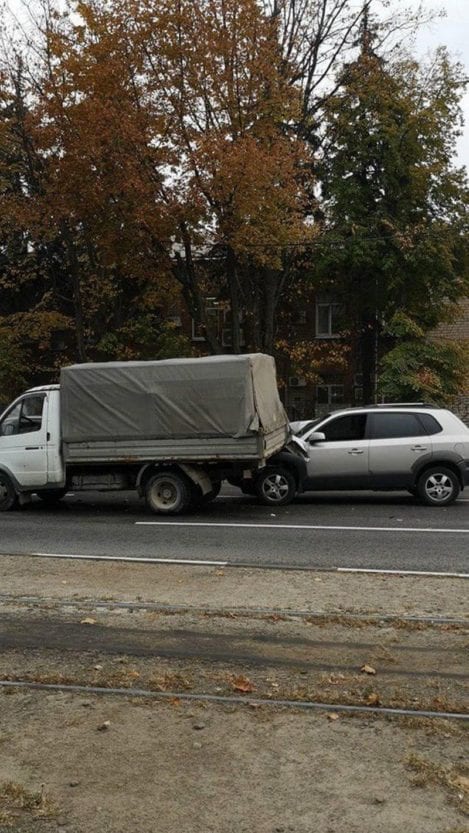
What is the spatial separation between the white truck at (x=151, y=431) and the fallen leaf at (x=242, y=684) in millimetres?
7360

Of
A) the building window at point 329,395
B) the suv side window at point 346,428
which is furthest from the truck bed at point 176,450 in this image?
the building window at point 329,395

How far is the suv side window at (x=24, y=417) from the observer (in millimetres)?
14031

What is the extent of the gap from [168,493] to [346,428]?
354cm

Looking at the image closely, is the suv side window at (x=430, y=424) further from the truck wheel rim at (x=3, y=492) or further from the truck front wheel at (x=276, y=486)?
the truck wheel rim at (x=3, y=492)

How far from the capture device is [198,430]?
516 inches

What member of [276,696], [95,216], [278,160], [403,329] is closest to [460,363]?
[403,329]

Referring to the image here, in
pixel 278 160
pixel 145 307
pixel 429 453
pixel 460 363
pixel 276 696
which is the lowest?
pixel 276 696

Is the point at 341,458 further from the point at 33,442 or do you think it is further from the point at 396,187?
the point at 396,187

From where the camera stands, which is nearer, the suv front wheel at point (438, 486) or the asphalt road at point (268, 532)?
the asphalt road at point (268, 532)

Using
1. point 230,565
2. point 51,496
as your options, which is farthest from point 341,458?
point 51,496

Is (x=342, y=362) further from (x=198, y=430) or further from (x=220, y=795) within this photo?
(x=220, y=795)

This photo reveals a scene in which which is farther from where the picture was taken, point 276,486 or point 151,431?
point 276,486

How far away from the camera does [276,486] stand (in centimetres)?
1441

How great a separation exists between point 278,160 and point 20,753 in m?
17.7
